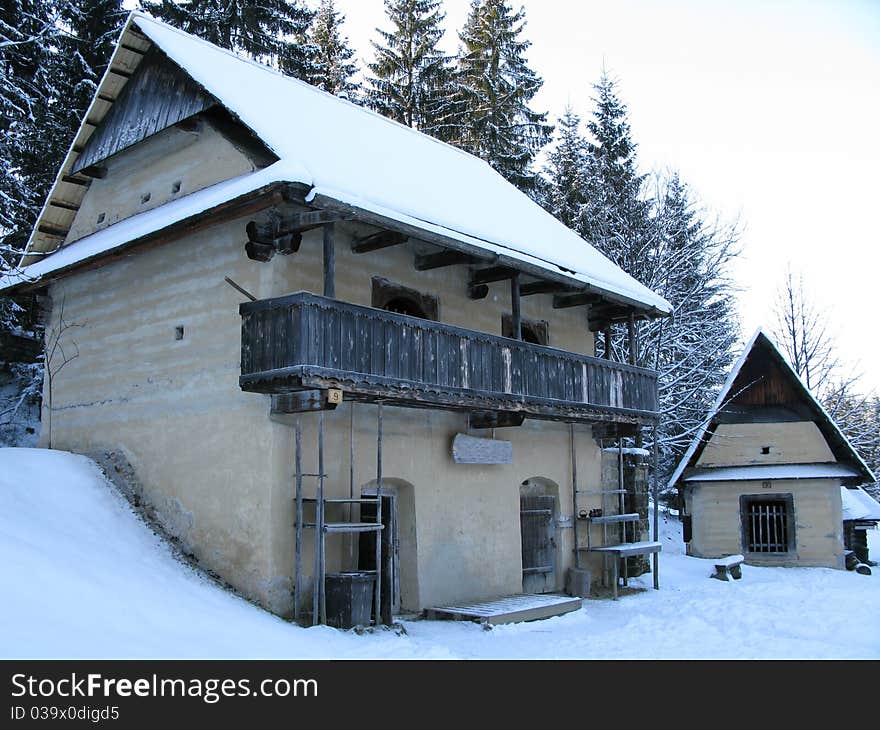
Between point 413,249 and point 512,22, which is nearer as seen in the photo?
point 413,249

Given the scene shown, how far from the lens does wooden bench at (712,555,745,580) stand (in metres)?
20.6

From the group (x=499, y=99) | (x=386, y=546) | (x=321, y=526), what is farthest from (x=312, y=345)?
(x=499, y=99)

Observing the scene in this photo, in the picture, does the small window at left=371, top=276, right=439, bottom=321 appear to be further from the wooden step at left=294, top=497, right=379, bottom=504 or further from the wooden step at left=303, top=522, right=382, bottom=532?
the wooden step at left=303, top=522, right=382, bottom=532

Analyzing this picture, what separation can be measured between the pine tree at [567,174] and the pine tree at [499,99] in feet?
4.66

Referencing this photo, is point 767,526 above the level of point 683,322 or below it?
below

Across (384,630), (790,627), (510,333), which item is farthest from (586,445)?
(384,630)

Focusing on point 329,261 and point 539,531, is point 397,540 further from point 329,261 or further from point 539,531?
point 329,261

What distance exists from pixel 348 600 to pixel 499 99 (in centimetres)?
2582

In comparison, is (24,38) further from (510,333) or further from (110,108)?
(510,333)

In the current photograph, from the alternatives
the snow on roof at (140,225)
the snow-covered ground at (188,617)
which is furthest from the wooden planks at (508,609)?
the snow on roof at (140,225)

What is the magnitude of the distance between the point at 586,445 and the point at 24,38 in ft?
52.0

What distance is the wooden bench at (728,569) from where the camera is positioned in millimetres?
20641

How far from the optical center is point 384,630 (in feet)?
40.5

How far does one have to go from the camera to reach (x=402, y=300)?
1545 centimetres
